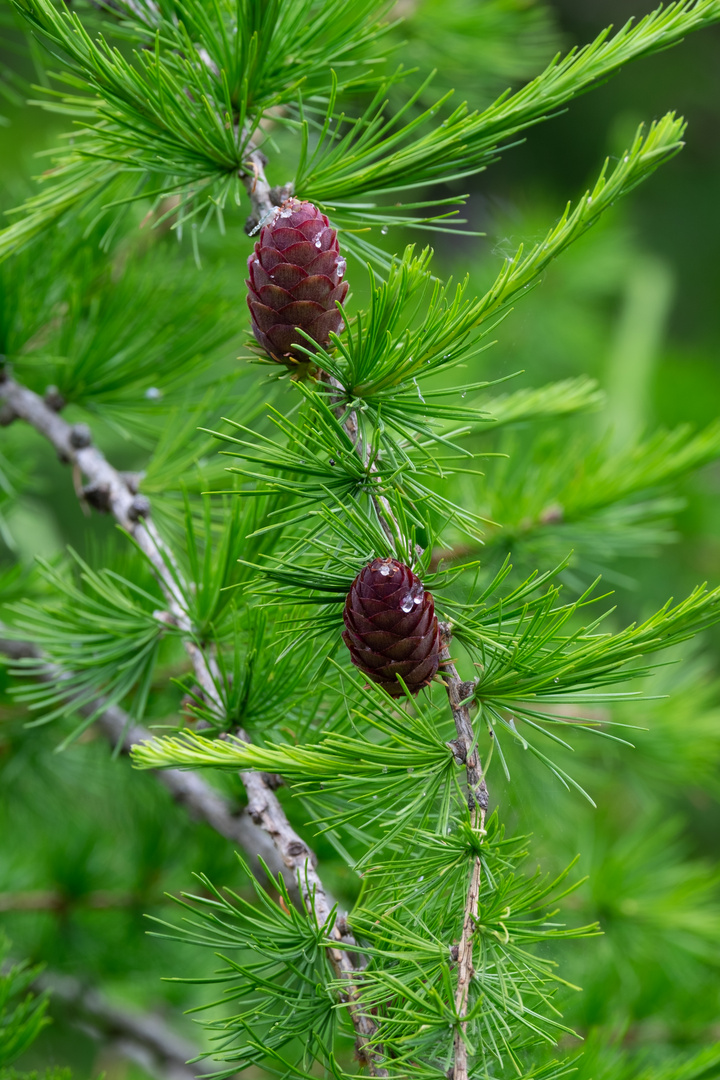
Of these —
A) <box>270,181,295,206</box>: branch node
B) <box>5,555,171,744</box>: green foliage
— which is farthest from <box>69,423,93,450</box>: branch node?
<box>270,181,295,206</box>: branch node

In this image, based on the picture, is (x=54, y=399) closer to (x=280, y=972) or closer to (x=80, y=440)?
(x=80, y=440)

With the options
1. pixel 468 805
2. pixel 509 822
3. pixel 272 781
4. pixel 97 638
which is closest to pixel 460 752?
pixel 468 805

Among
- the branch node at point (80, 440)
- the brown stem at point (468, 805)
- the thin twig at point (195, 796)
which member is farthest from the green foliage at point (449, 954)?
the branch node at point (80, 440)

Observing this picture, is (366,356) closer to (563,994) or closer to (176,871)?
(563,994)

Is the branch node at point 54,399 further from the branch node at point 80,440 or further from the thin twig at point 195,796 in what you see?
the thin twig at point 195,796

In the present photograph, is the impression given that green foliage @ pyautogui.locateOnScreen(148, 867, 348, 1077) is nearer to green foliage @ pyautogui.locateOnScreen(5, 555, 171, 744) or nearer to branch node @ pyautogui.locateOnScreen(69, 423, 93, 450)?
green foliage @ pyautogui.locateOnScreen(5, 555, 171, 744)

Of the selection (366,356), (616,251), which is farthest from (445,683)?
(616,251)

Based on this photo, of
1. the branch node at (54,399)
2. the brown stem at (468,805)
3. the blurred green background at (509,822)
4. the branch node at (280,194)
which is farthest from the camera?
the blurred green background at (509,822)
